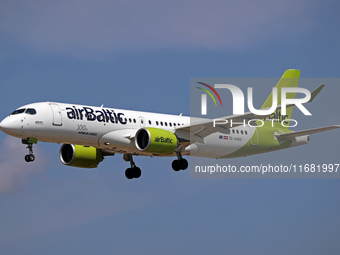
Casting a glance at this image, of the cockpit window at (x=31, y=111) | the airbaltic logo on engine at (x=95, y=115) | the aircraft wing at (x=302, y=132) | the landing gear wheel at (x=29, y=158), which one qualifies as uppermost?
the aircraft wing at (x=302, y=132)

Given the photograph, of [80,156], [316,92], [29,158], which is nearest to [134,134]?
[80,156]

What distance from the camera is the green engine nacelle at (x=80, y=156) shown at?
5728 centimetres

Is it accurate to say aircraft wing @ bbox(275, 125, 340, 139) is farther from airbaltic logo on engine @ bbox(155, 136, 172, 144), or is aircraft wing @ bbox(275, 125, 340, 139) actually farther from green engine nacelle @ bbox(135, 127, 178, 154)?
airbaltic logo on engine @ bbox(155, 136, 172, 144)

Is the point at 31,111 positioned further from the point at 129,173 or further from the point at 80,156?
the point at 129,173

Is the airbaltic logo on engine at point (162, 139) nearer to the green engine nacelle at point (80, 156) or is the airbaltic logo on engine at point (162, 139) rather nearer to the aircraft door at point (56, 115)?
the aircraft door at point (56, 115)

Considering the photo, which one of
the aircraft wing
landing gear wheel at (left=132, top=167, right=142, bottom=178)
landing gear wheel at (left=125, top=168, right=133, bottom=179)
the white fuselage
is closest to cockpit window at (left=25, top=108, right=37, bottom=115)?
the white fuselage

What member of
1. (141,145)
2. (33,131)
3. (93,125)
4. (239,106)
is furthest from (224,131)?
(33,131)

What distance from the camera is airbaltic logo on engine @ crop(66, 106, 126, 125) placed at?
2024 inches

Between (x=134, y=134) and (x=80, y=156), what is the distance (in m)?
5.83

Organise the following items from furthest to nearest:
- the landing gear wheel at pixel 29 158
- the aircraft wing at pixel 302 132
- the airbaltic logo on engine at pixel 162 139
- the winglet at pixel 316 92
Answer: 1. the aircraft wing at pixel 302 132
2. the airbaltic logo on engine at pixel 162 139
3. the landing gear wheel at pixel 29 158
4. the winglet at pixel 316 92

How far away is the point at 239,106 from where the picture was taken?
56844 mm

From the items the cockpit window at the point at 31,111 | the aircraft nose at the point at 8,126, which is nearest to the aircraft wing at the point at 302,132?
the cockpit window at the point at 31,111

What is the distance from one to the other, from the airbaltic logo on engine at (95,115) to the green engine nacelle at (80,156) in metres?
5.38

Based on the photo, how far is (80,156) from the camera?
188ft
